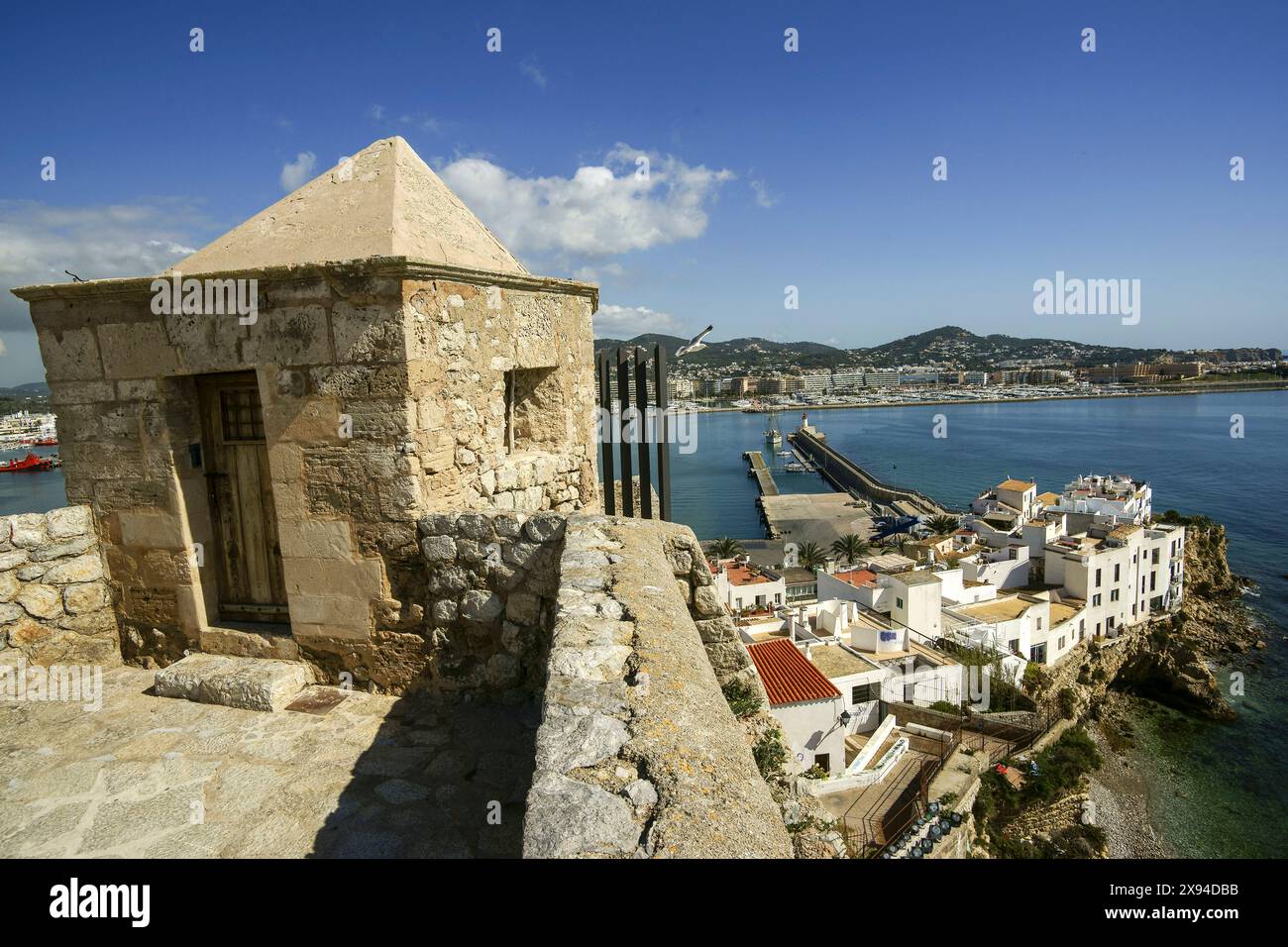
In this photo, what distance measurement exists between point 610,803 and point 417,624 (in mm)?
2537

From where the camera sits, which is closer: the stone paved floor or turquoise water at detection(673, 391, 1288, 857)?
the stone paved floor

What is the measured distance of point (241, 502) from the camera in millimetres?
4324

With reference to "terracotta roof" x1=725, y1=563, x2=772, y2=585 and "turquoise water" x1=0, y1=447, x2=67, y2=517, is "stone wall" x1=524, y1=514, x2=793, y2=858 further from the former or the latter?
"turquoise water" x1=0, y1=447, x2=67, y2=517

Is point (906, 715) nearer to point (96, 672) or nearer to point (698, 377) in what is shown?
point (96, 672)

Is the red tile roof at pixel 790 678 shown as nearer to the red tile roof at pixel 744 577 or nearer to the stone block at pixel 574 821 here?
the red tile roof at pixel 744 577

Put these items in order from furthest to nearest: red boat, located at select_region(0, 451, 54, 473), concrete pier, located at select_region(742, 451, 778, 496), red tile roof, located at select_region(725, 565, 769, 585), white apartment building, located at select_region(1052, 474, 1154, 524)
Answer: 1. concrete pier, located at select_region(742, 451, 778, 496)
2. white apartment building, located at select_region(1052, 474, 1154, 524)
3. red boat, located at select_region(0, 451, 54, 473)
4. red tile roof, located at select_region(725, 565, 769, 585)

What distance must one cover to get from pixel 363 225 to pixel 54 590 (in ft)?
9.36

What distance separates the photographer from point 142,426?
411 cm

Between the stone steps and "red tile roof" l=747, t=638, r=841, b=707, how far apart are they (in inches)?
578

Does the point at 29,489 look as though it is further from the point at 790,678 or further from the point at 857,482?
the point at 857,482

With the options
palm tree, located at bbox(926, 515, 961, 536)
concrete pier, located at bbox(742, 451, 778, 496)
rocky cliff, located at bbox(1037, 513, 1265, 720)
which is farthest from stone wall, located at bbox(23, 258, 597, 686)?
concrete pier, located at bbox(742, 451, 778, 496)

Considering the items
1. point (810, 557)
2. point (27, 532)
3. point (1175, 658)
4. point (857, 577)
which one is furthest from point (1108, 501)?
point (27, 532)

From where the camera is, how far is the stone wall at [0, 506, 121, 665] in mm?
4156
